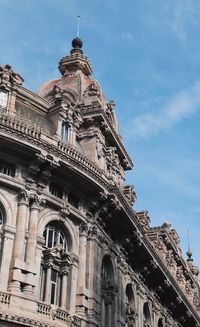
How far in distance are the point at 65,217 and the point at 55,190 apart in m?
1.64

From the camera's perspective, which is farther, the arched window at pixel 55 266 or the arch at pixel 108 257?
the arch at pixel 108 257

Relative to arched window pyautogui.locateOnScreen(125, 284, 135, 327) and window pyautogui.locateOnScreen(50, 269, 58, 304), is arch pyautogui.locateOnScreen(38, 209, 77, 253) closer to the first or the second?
window pyautogui.locateOnScreen(50, 269, 58, 304)

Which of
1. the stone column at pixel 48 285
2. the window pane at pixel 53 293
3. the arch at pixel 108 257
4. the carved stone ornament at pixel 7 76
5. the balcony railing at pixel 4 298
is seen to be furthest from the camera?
the arch at pixel 108 257

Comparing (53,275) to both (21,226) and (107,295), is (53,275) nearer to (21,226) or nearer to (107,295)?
(21,226)

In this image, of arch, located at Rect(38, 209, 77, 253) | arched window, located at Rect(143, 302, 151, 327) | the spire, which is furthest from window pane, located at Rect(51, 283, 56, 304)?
the spire

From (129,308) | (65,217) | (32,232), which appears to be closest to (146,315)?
(129,308)

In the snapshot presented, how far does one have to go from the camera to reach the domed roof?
43688 millimetres

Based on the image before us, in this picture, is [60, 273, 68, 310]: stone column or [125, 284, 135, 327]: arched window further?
[125, 284, 135, 327]: arched window

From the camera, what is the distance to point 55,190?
33656 mm

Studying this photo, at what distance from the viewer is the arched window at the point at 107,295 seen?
36344mm

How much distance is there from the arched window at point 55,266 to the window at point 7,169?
3.71 metres

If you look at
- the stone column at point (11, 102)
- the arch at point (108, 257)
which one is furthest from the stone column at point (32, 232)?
the arch at point (108, 257)

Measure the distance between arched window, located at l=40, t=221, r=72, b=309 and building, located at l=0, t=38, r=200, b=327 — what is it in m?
0.05

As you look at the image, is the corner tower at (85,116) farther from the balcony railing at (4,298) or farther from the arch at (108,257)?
the balcony railing at (4,298)
